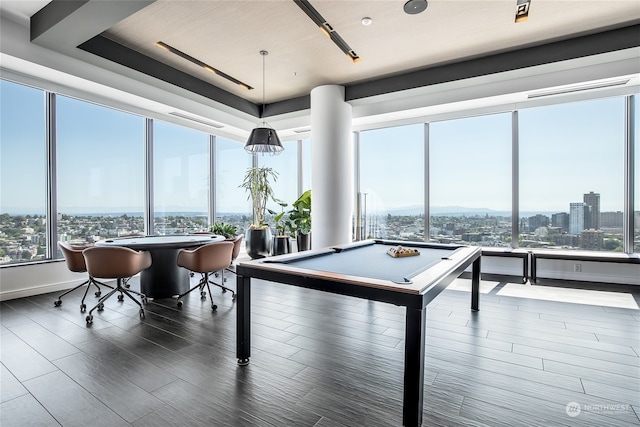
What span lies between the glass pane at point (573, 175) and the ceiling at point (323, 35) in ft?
5.59

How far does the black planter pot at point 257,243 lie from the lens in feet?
22.6

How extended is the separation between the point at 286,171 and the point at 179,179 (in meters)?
2.75

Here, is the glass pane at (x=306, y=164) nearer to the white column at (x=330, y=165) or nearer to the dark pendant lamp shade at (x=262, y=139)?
the white column at (x=330, y=165)

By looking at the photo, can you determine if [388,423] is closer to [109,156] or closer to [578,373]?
[578,373]

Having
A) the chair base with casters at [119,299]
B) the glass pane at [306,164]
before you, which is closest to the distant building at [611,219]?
the glass pane at [306,164]

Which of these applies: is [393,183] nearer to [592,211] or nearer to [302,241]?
[302,241]

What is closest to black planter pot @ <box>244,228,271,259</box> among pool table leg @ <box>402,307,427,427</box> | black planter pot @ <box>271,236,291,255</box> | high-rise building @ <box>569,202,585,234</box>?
black planter pot @ <box>271,236,291,255</box>

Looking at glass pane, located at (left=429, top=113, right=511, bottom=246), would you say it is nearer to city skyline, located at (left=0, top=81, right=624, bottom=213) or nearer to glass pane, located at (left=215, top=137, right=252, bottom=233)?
city skyline, located at (left=0, top=81, right=624, bottom=213)

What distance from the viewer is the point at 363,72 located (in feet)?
16.3

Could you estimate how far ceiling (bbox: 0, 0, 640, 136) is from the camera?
3242mm

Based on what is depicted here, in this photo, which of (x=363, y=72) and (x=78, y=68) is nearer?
(x=78, y=68)

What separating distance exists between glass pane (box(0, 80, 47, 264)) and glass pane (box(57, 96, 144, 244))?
233 millimetres

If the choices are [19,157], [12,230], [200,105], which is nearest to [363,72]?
[200,105]

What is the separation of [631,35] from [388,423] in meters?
4.84
